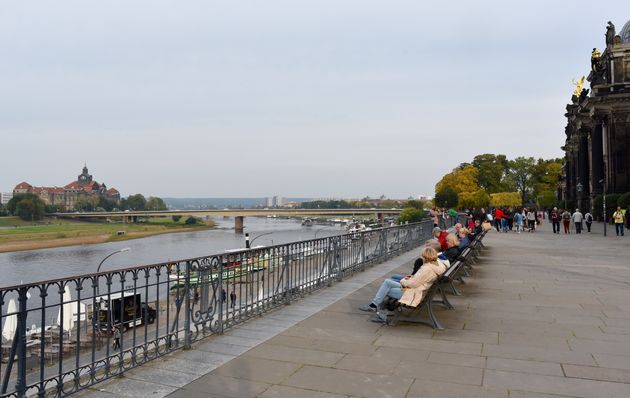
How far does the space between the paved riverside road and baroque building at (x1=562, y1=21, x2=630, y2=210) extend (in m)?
37.8

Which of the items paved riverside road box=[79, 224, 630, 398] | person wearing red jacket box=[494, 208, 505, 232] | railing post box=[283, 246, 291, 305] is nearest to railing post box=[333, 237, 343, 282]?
paved riverside road box=[79, 224, 630, 398]

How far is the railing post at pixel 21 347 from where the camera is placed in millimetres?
4230

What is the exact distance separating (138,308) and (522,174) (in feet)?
345

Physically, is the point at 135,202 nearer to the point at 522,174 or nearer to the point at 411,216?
the point at 411,216

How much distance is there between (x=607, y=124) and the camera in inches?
1722

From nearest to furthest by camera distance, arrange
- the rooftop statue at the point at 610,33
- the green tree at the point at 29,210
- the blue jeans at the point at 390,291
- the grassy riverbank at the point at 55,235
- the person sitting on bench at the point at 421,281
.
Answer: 1. the person sitting on bench at the point at 421,281
2. the blue jeans at the point at 390,291
3. the rooftop statue at the point at 610,33
4. the grassy riverbank at the point at 55,235
5. the green tree at the point at 29,210

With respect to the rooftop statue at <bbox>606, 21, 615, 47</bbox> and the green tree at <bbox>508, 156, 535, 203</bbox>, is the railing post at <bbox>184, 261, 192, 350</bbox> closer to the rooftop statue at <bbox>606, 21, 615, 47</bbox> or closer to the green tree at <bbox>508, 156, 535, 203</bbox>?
the rooftop statue at <bbox>606, 21, 615, 47</bbox>

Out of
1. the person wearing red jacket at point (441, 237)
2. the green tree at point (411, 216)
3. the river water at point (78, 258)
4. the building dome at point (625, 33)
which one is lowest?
the river water at point (78, 258)

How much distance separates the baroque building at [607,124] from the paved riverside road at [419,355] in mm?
37774

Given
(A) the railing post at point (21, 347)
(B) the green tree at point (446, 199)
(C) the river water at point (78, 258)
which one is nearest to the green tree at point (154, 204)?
(C) the river water at point (78, 258)

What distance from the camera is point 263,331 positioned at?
23.3ft

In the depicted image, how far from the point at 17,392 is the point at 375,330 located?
438 centimetres

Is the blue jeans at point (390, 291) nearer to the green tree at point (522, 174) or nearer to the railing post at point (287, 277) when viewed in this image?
the railing post at point (287, 277)

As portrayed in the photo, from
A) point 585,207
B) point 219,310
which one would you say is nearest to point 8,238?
point 585,207
